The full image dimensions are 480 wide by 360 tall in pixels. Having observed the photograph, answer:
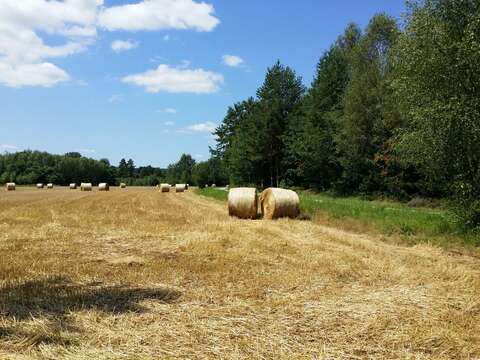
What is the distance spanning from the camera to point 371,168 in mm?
39406

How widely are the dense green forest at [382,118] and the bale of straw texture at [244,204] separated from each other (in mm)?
6736

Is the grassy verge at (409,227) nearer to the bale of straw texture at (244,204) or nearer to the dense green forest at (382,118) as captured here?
the dense green forest at (382,118)

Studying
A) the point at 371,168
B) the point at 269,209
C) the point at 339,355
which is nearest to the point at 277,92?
the point at 371,168

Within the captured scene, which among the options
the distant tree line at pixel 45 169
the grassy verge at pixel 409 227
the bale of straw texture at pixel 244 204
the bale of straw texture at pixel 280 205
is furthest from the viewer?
the distant tree line at pixel 45 169

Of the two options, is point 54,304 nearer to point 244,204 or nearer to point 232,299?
point 232,299

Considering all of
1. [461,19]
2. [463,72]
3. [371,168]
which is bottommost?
[371,168]

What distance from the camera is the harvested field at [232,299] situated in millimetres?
5332

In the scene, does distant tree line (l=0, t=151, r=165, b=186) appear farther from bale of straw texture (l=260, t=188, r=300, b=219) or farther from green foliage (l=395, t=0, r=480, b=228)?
green foliage (l=395, t=0, r=480, b=228)

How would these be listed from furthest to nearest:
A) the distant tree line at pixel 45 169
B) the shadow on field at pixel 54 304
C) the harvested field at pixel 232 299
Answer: the distant tree line at pixel 45 169, the shadow on field at pixel 54 304, the harvested field at pixel 232 299

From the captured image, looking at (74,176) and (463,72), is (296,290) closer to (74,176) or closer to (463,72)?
(463,72)

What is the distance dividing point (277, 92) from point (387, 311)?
56.3 metres

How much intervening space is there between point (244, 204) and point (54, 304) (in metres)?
13.8

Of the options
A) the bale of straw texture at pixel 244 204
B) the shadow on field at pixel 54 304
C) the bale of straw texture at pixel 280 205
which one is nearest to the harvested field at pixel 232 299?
the shadow on field at pixel 54 304

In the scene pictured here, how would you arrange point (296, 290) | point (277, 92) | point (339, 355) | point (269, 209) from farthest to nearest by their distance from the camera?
point (277, 92)
point (269, 209)
point (296, 290)
point (339, 355)
